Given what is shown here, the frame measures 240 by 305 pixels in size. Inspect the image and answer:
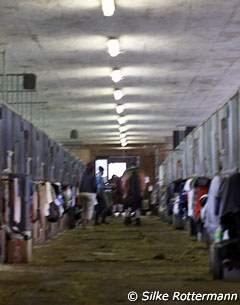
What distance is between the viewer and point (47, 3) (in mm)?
9492

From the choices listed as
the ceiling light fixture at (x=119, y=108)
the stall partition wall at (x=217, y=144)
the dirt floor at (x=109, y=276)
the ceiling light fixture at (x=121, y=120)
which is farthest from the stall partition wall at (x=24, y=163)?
the ceiling light fixture at (x=121, y=120)

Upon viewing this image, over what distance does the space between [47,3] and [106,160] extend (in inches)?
961

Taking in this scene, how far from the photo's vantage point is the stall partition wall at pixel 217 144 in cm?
741

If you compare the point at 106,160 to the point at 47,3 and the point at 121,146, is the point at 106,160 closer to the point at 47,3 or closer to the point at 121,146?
the point at 121,146

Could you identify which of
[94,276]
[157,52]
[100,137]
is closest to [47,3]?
[157,52]

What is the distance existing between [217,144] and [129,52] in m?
4.20

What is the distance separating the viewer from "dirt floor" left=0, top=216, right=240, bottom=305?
5227 mm

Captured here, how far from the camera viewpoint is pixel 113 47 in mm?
11727

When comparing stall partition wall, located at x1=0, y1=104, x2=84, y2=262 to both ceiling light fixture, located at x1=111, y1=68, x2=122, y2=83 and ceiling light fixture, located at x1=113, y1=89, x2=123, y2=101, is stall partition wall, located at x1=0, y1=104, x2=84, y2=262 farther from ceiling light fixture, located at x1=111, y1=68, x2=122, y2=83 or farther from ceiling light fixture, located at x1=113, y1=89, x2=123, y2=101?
ceiling light fixture, located at x1=113, y1=89, x2=123, y2=101

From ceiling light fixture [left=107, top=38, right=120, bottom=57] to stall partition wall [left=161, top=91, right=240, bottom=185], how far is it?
1.91 meters

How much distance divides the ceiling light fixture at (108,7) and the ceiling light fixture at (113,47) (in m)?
1.47

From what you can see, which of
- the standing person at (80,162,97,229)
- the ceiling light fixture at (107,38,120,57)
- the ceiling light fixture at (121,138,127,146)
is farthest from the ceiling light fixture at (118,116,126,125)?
the ceiling light fixture at (107,38,120,57)

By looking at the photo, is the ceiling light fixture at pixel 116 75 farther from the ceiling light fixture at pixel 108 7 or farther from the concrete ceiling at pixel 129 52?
the ceiling light fixture at pixel 108 7

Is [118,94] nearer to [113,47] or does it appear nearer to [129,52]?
[129,52]
